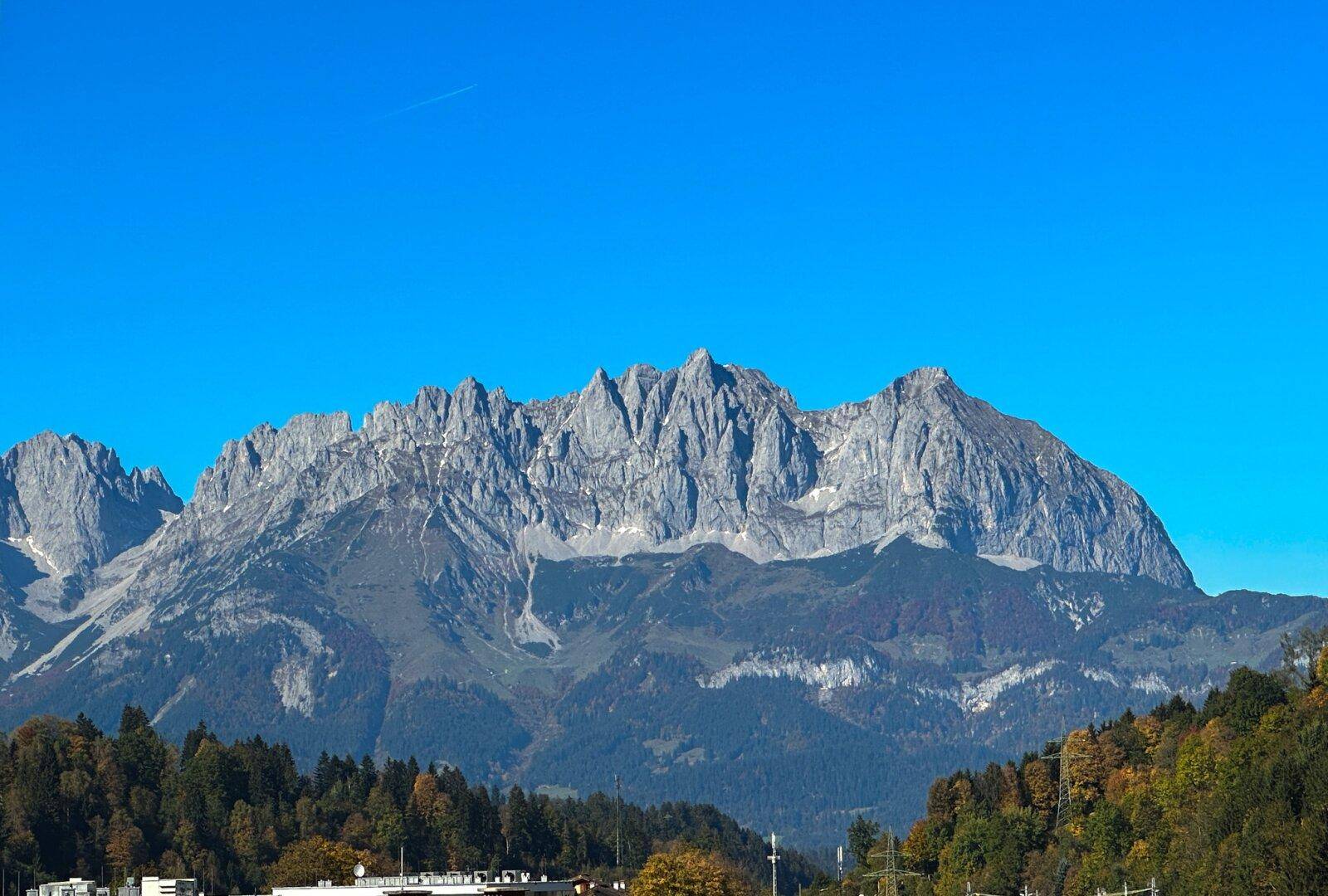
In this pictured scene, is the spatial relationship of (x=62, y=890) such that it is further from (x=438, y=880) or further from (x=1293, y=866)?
(x=1293, y=866)

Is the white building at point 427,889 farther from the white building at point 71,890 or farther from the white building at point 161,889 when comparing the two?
the white building at point 71,890

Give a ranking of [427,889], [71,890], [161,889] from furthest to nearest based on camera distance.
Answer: [71,890] → [161,889] → [427,889]

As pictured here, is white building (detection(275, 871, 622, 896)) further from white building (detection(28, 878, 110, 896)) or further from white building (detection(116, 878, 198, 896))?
white building (detection(28, 878, 110, 896))

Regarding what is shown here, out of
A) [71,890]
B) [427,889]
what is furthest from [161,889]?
[427,889]

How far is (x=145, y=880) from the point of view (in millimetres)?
173250

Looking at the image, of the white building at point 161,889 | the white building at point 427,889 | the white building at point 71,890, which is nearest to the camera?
the white building at point 427,889

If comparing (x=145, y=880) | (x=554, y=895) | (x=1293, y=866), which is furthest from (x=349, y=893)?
(x=1293, y=866)

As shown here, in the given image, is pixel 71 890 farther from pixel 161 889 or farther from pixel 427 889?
pixel 427 889

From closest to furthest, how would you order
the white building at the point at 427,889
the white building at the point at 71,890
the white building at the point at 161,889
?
the white building at the point at 427,889 → the white building at the point at 161,889 → the white building at the point at 71,890

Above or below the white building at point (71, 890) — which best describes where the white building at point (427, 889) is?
below

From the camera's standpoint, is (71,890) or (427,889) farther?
(71,890)

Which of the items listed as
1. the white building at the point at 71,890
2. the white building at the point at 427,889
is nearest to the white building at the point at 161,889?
the white building at the point at 71,890

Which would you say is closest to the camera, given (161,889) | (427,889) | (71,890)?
(427,889)

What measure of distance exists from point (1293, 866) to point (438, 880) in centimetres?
5973
